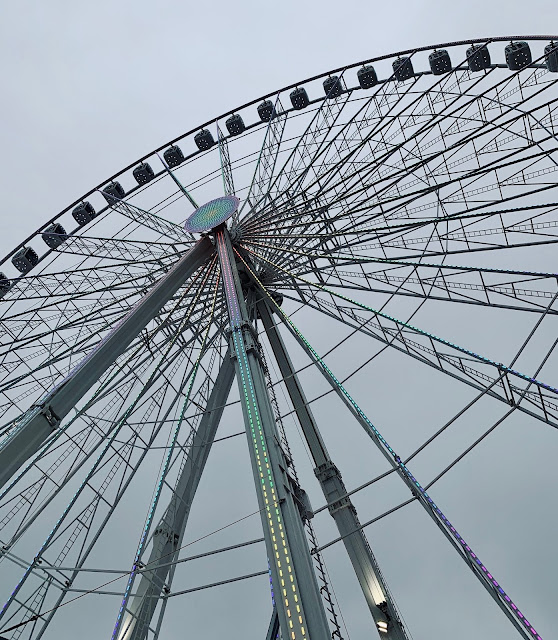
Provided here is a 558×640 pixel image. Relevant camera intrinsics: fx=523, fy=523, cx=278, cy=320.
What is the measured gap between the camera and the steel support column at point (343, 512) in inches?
420

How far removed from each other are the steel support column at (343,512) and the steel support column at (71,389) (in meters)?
3.27

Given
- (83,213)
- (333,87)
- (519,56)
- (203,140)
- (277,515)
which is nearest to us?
(277,515)

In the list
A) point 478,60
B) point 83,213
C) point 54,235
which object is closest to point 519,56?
point 478,60

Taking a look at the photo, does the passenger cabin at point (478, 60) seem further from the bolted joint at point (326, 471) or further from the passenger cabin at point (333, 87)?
the bolted joint at point (326, 471)

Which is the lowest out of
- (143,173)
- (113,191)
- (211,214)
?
(211,214)

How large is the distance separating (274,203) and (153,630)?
12.2 m

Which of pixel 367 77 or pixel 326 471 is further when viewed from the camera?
pixel 367 77

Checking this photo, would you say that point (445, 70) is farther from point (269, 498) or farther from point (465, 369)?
point (269, 498)

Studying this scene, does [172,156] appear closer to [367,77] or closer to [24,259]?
[24,259]

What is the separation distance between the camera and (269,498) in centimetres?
742

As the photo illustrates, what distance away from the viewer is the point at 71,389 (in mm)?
8648

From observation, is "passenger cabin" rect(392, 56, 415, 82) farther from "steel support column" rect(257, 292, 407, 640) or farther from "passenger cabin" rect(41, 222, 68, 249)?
"passenger cabin" rect(41, 222, 68, 249)

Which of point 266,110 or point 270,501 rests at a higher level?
point 266,110

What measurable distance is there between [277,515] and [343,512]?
577 centimetres
